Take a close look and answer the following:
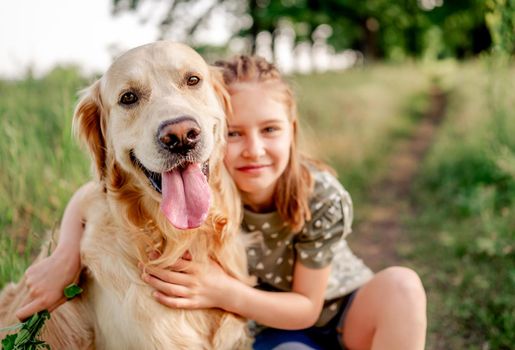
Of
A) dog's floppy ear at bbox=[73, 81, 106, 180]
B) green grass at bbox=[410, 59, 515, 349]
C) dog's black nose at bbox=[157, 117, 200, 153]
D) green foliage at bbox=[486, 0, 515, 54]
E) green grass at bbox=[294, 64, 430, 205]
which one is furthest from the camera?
green grass at bbox=[294, 64, 430, 205]

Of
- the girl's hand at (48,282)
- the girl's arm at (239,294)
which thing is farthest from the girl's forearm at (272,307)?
the girl's hand at (48,282)

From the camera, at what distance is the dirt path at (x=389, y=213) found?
14.1 feet

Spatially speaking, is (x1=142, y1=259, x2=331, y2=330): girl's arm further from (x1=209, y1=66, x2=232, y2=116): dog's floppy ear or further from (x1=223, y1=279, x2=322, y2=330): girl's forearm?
(x1=209, y1=66, x2=232, y2=116): dog's floppy ear

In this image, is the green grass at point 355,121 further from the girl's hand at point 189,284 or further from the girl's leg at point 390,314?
the girl's hand at point 189,284

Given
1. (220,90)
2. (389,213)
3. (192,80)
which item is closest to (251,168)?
(220,90)

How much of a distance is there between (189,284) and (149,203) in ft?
1.18

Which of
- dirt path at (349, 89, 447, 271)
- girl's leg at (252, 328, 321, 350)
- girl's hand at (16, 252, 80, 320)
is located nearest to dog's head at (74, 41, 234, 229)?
girl's hand at (16, 252, 80, 320)

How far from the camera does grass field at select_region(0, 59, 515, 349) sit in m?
2.86

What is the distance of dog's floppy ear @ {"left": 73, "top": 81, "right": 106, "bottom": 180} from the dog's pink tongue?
15.0 inches

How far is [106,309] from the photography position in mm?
1915

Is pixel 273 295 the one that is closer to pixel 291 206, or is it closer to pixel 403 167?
pixel 291 206

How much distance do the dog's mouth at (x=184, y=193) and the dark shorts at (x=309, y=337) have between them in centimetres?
87

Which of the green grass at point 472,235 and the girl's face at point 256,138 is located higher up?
the girl's face at point 256,138

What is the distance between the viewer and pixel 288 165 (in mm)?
2404
